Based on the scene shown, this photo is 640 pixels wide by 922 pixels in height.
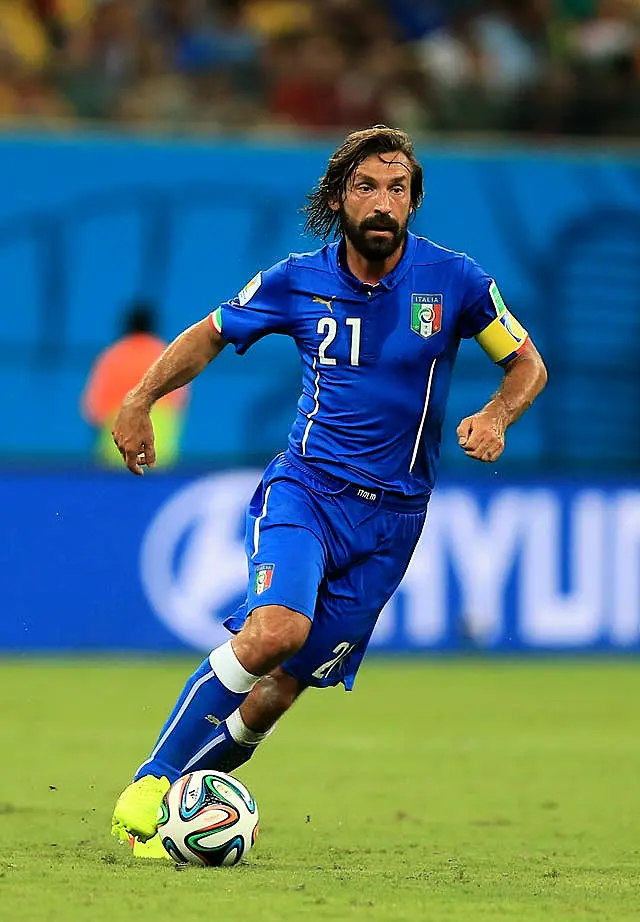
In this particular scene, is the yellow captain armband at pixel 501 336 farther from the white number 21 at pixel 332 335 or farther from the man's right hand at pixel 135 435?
the man's right hand at pixel 135 435

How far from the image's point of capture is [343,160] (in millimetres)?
6379

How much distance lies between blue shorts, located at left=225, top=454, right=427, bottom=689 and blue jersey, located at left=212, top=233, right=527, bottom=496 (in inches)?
2.8

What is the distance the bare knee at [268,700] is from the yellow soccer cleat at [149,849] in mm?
497

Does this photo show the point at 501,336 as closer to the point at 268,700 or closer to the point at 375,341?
the point at 375,341

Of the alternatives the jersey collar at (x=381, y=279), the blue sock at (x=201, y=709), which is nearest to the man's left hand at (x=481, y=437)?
the jersey collar at (x=381, y=279)

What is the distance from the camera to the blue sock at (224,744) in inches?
248

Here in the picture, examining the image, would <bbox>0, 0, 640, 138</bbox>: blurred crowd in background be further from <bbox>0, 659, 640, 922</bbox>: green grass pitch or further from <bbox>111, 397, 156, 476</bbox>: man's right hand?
<bbox>111, 397, 156, 476</bbox>: man's right hand

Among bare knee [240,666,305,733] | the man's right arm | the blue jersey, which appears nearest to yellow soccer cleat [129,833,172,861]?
bare knee [240,666,305,733]

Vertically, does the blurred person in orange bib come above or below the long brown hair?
below

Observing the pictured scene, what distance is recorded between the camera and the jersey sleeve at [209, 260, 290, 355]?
638cm

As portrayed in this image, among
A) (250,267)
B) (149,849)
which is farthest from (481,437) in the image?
(250,267)

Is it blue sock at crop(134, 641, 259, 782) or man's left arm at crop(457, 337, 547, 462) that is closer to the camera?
man's left arm at crop(457, 337, 547, 462)

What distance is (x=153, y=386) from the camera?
20.6 feet

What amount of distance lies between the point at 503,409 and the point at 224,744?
4.85 feet
